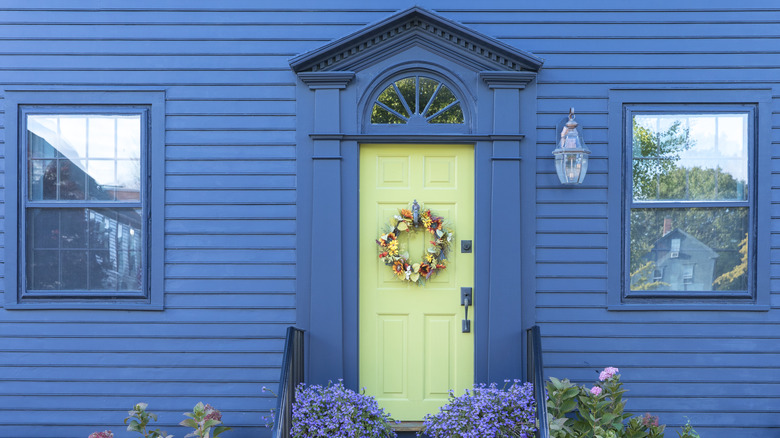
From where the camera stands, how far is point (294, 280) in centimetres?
429

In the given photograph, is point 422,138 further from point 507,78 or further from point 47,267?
point 47,267

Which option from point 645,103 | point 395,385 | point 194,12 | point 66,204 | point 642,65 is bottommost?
point 395,385

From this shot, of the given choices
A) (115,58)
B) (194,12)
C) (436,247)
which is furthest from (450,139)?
(115,58)

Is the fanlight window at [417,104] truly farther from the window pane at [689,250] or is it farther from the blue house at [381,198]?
the window pane at [689,250]

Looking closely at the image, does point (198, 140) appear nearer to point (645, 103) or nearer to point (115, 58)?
point (115, 58)

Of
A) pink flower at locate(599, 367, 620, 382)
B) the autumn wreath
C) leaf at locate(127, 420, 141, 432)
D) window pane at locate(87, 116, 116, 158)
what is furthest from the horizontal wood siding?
leaf at locate(127, 420, 141, 432)

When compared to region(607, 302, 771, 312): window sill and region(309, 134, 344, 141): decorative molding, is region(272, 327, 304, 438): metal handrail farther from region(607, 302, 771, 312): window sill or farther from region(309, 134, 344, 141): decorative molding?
region(607, 302, 771, 312): window sill

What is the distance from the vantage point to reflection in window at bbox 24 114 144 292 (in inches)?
171

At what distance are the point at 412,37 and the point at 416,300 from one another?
1.87 m

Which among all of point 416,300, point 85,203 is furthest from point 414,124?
point 85,203

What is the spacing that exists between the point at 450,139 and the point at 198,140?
1.79m

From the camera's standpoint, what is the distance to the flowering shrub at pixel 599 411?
3871mm

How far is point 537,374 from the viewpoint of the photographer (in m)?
3.79

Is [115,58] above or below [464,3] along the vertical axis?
below
